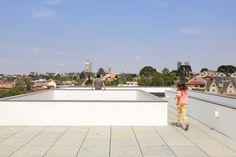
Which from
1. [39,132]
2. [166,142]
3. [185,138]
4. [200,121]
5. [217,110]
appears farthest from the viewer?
[200,121]

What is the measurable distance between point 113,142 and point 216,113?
12.4 ft

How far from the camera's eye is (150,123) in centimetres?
1173

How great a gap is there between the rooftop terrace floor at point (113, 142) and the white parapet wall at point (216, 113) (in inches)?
9.5

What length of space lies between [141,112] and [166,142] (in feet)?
9.06

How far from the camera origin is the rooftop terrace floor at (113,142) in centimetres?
770

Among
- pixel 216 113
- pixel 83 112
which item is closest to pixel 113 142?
pixel 83 112

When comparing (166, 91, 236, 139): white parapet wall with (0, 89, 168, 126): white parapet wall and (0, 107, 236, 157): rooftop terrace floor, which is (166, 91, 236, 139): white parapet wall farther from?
(0, 89, 168, 126): white parapet wall

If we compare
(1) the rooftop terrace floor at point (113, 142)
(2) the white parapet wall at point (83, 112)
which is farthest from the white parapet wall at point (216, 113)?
(2) the white parapet wall at point (83, 112)

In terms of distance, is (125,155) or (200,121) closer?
(125,155)

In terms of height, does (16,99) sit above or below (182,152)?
above

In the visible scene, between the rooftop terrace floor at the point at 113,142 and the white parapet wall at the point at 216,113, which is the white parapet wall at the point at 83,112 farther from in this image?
the white parapet wall at the point at 216,113

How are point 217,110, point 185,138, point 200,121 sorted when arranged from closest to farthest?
point 185,138 < point 217,110 < point 200,121

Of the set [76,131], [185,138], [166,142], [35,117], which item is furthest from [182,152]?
[35,117]

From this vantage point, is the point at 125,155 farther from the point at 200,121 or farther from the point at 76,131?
the point at 200,121
